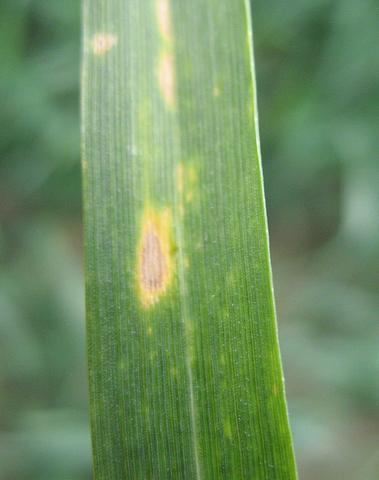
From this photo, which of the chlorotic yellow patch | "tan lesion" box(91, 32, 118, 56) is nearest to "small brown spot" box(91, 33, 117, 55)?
"tan lesion" box(91, 32, 118, 56)

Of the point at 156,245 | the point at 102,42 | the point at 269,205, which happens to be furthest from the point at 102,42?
the point at 269,205

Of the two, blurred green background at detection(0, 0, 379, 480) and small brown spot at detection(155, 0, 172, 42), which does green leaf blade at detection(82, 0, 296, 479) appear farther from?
blurred green background at detection(0, 0, 379, 480)

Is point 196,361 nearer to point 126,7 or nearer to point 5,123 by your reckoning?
point 126,7

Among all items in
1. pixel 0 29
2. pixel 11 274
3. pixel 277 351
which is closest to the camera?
pixel 277 351

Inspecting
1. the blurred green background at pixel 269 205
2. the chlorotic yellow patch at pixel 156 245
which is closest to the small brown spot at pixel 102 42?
the chlorotic yellow patch at pixel 156 245

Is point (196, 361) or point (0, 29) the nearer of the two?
point (196, 361)

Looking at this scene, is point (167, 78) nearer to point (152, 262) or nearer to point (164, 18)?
point (164, 18)

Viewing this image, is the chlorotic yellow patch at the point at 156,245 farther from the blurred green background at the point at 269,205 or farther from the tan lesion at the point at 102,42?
the blurred green background at the point at 269,205

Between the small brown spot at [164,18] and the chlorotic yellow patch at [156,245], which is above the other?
the small brown spot at [164,18]

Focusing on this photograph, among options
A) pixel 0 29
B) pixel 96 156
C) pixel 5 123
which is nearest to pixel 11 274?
pixel 5 123
